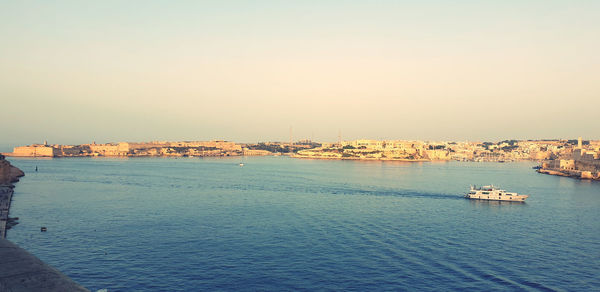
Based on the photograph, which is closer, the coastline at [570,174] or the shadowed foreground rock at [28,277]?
the shadowed foreground rock at [28,277]

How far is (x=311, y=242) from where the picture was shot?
23.2 meters

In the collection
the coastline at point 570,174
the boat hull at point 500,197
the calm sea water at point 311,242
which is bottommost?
the calm sea water at point 311,242

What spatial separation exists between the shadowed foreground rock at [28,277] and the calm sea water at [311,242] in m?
4.24

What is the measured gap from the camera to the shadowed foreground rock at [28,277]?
1019cm

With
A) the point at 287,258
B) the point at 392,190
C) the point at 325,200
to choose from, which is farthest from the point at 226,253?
the point at 392,190

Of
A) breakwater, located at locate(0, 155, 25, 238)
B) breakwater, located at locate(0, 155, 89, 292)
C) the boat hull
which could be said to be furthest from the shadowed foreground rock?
the boat hull

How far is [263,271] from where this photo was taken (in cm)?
1795

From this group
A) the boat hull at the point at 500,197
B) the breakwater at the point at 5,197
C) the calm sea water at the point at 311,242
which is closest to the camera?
the calm sea water at the point at 311,242

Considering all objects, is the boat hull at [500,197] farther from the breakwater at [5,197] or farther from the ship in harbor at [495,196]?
the breakwater at [5,197]

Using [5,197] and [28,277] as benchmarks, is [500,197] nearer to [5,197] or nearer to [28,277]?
[28,277]

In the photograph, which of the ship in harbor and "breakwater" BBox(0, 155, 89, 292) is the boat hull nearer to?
the ship in harbor

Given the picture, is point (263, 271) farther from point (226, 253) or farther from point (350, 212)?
point (350, 212)

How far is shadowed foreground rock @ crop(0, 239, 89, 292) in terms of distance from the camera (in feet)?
33.4

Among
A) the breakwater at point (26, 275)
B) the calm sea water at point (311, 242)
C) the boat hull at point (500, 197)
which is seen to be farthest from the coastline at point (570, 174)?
the breakwater at point (26, 275)
